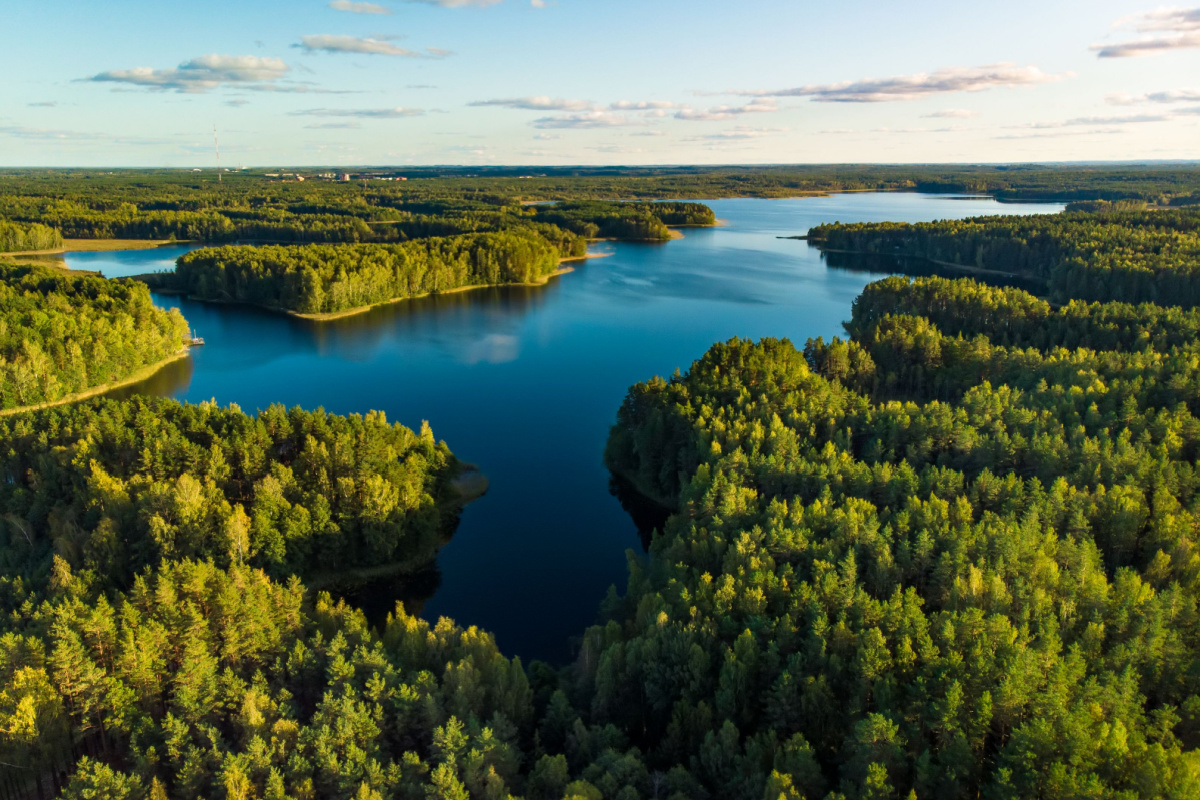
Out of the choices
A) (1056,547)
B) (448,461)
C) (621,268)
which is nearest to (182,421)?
(448,461)

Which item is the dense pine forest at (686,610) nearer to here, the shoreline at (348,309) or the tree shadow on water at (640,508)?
the tree shadow on water at (640,508)

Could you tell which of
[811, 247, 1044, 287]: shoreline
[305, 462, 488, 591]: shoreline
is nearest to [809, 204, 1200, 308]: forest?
[811, 247, 1044, 287]: shoreline

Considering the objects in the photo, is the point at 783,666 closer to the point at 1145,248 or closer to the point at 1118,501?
the point at 1118,501

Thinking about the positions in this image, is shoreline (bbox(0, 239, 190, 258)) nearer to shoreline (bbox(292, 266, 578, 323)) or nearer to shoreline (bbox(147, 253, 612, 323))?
shoreline (bbox(147, 253, 612, 323))

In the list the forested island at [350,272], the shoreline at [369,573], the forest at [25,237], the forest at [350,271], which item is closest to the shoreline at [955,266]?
the forest at [350,271]

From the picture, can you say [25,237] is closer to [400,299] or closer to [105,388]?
[400,299]

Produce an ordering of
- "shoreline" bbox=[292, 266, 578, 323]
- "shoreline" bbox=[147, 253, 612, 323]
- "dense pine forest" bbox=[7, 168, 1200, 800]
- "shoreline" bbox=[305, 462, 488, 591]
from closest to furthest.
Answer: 1. "dense pine forest" bbox=[7, 168, 1200, 800]
2. "shoreline" bbox=[305, 462, 488, 591]
3. "shoreline" bbox=[292, 266, 578, 323]
4. "shoreline" bbox=[147, 253, 612, 323]
